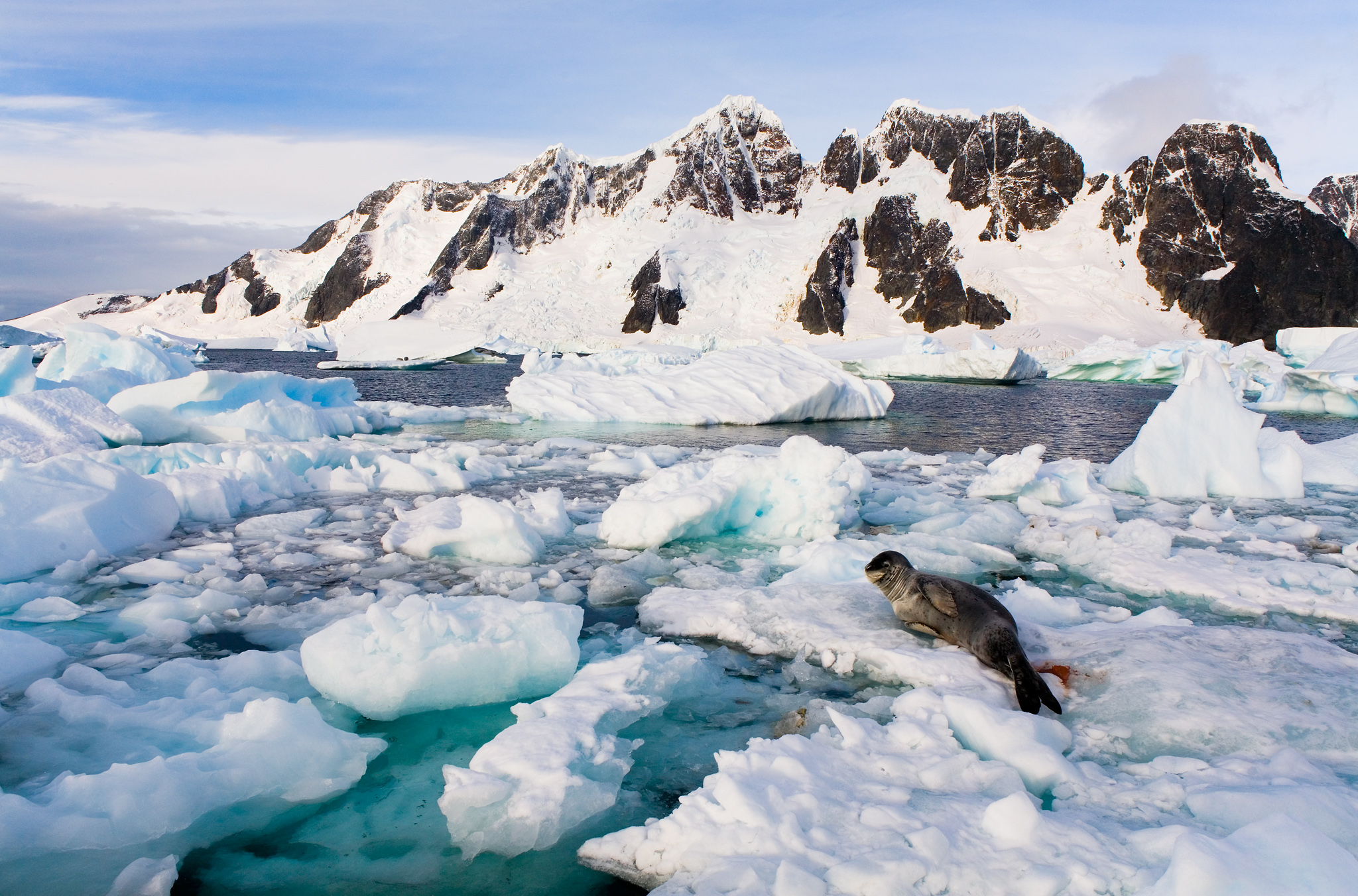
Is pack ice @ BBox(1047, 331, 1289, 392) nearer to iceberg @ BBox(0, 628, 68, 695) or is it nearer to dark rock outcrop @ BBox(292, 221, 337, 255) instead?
iceberg @ BBox(0, 628, 68, 695)

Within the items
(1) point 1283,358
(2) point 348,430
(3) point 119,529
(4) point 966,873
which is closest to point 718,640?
(4) point 966,873

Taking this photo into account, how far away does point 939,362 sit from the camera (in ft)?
119

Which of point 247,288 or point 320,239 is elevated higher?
point 320,239

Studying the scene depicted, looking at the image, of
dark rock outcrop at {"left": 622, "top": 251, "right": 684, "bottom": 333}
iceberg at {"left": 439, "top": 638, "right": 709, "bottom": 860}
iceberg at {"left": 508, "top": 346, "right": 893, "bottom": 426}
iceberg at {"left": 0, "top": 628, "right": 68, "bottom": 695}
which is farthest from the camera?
dark rock outcrop at {"left": 622, "top": 251, "right": 684, "bottom": 333}

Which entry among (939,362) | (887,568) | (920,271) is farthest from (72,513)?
(920,271)

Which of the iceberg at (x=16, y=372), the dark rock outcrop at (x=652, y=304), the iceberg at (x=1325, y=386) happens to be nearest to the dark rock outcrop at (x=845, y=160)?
the dark rock outcrop at (x=652, y=304)

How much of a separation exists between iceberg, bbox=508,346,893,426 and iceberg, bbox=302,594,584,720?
544 inches

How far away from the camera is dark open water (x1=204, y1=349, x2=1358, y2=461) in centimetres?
1617

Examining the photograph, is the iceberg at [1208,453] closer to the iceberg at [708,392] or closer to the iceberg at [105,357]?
the iceberg at [708,392]

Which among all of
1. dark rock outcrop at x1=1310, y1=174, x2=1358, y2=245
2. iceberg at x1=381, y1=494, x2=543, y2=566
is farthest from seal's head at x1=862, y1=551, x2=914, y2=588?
dark rock outcrop at x1=1310, y1=174, x2=1358, y2=245

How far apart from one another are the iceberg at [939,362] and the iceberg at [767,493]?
30.1 m

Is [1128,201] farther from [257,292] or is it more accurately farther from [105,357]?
[257,292]

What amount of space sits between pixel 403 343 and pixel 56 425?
100ft

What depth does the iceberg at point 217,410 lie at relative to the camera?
41.5ft
